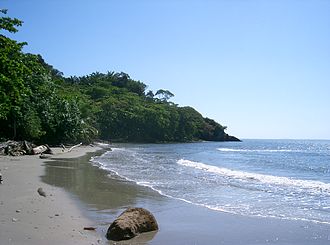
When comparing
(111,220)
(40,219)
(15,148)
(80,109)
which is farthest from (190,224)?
(80,109)

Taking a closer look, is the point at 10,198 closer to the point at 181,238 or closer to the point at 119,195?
the point at 119,195

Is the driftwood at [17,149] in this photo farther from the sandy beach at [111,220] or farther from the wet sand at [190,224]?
the wet sand at [190,224]

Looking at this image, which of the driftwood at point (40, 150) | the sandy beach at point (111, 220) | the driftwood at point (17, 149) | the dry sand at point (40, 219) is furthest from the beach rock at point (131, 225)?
the driftwood at point (40, 150)

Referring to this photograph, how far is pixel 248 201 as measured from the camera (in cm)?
1238

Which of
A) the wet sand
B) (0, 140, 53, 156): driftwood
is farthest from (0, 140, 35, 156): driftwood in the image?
the wet sand

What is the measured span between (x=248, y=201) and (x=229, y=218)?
3.09 m

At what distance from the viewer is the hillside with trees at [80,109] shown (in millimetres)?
16734

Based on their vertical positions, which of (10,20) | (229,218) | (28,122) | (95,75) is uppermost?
(95,75)

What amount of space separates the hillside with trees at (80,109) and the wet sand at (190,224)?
643 centimetres

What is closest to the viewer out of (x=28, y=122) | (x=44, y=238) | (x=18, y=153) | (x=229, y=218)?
(x=44, y=238)

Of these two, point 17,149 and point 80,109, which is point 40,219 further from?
point 80,109

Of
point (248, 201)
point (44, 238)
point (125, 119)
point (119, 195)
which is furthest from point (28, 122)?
point (125, 119)

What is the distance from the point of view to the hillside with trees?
1673cm

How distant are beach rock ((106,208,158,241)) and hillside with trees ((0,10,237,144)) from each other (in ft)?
28.3
